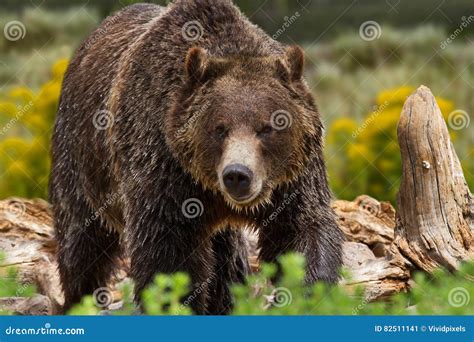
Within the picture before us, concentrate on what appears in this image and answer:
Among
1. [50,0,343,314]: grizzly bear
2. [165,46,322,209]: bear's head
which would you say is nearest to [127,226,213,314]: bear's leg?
[50,0,343,314]: grizzly bear

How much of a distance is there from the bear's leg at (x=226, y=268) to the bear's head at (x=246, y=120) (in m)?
1.21

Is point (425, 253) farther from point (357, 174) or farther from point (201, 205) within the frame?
point (357, 174)

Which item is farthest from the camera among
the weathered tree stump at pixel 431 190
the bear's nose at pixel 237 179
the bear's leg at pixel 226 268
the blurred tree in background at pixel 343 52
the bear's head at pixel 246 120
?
the blurred tree in background at pixel 343 52

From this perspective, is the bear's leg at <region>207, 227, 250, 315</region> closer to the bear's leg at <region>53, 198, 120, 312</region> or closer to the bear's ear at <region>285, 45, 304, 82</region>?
the bear's leg at <region>53, 198, 120, 312</region>

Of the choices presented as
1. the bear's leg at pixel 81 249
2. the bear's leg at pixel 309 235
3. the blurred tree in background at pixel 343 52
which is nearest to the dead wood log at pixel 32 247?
the bear's leg at pixel 81 249

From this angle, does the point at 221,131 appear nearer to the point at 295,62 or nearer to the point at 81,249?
the point at 295,62

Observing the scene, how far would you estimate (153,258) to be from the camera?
6.69 metres

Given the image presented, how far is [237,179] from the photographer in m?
5.83

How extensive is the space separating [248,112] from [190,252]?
3.59ft

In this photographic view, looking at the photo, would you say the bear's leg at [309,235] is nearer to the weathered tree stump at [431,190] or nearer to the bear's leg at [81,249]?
the weathered tree stump at [431,190]

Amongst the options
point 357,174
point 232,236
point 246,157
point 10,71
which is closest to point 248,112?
point 246,157

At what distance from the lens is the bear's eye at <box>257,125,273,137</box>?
6.16m

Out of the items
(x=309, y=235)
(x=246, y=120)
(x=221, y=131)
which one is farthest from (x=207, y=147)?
(x=309, y=235)

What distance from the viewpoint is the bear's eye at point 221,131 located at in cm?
618
